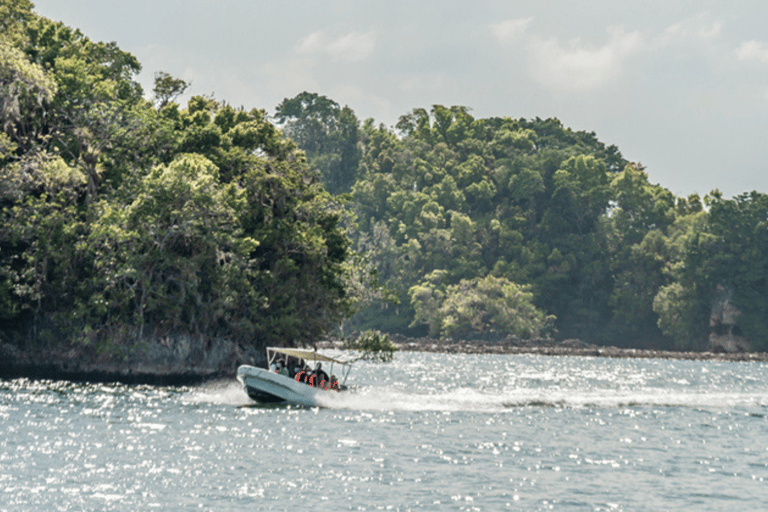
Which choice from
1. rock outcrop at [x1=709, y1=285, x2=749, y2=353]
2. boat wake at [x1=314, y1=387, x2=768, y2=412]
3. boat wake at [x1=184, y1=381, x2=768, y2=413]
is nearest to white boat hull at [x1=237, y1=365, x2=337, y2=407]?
boat wake at [x1=184, y1=381, x2=768, y2=413]

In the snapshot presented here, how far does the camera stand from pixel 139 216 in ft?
145

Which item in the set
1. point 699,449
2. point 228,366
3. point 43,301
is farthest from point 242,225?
point 699,449

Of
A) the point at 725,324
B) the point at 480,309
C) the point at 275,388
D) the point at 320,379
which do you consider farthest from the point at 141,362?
the point at 725,324

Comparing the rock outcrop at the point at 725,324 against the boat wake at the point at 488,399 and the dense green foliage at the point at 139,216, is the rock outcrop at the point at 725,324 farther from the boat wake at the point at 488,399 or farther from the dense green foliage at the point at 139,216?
the dense green foliage at the point at 139,216

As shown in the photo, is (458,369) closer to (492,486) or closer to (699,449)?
(699,449)

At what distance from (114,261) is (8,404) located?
1283 cm

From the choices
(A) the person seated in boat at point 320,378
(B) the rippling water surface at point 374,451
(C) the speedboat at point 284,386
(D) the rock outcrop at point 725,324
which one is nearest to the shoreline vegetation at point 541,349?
(D) the rock outcrop at point 725,324

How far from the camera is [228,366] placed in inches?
1901

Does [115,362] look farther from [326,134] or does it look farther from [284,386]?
[326,134]

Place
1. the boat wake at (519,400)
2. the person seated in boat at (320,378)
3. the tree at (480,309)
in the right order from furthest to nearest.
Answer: the tree at (480,309), the boat wake at (519,400), the person seated in boat at (320,378)

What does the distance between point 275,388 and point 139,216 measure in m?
12.8

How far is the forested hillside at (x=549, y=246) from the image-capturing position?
4464 inches

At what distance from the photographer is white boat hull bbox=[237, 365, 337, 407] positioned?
1426 inches

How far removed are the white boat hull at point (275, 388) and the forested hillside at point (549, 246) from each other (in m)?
81.4
